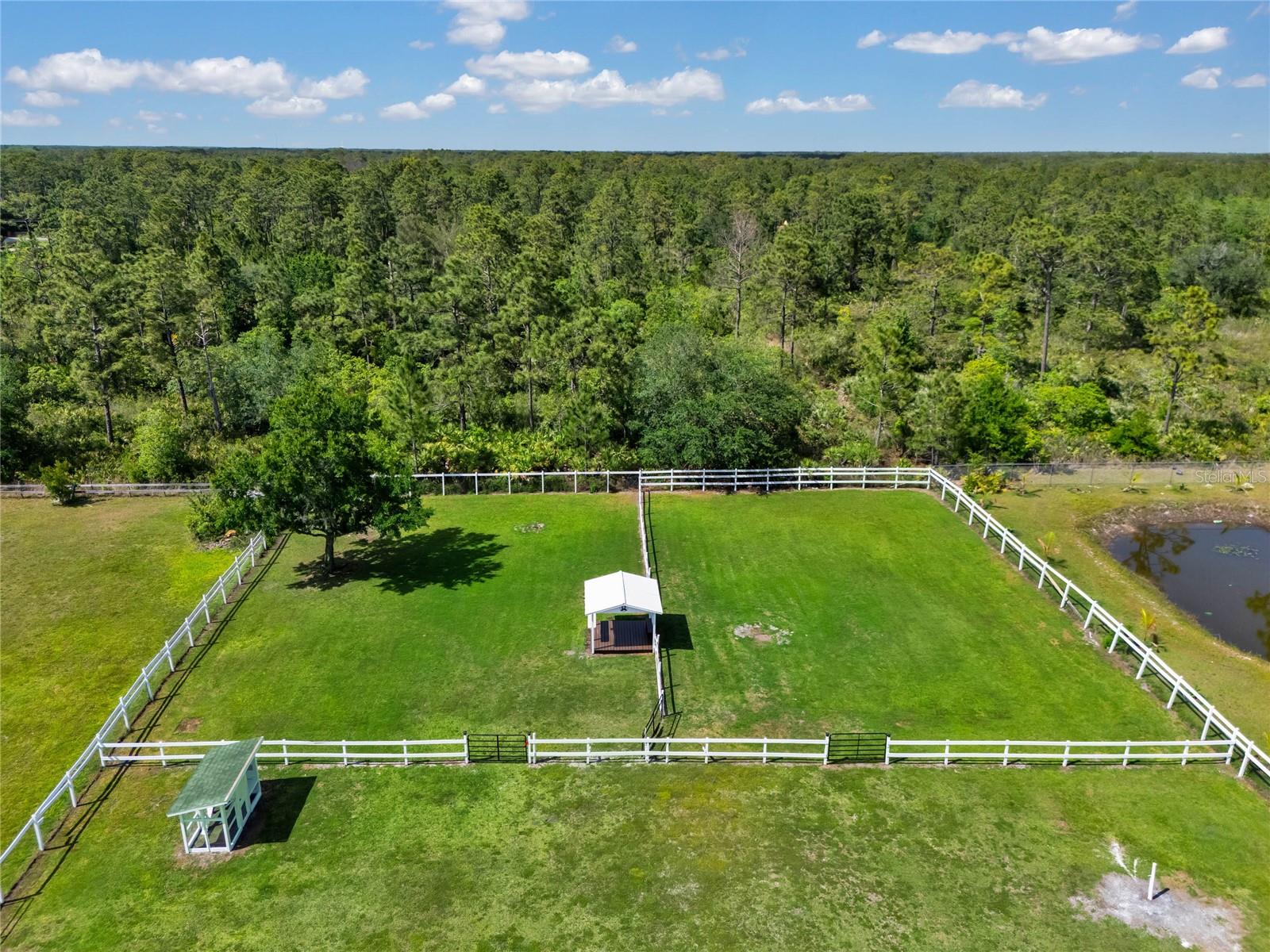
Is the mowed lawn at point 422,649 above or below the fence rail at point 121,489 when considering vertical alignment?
below

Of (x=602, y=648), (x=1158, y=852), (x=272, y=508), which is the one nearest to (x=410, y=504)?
(x=272, y=508)

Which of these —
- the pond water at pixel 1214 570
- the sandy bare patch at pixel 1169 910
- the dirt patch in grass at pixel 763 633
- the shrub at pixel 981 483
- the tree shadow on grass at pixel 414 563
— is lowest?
the pond water at pixel 1214 570

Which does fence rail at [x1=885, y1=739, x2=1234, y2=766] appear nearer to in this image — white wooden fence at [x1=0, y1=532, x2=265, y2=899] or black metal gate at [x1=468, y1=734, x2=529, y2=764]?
black metal gate at [x1=468, y1=734, x2=529, y2=764]

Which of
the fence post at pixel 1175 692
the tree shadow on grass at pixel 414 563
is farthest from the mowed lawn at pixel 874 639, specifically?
the tree shadow on grass at pixel 414 563

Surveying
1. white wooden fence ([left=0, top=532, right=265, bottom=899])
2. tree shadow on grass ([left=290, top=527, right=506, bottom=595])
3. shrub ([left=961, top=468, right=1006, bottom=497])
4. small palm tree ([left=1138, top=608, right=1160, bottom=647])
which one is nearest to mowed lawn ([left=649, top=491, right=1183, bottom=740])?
small palm tree ([left=1138, top=608, right=1160, bottom=647])

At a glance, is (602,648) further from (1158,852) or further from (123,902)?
(1158,852)

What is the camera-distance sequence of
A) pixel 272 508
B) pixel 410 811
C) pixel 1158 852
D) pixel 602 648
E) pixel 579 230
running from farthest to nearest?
pixel 579 230 → pixel 272 508 → pixel 602 648 → pixel 410 811 → pixel 1158 852

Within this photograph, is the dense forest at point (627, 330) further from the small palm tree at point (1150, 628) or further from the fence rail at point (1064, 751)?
the fence rail at point (1064, 751)
